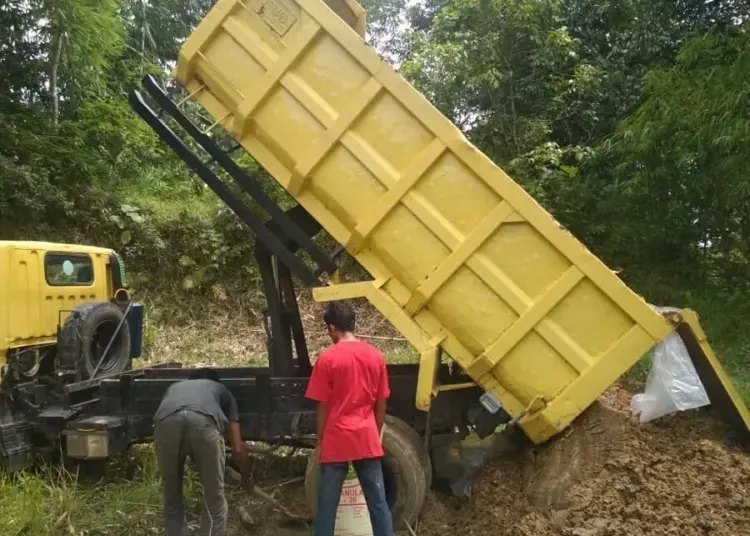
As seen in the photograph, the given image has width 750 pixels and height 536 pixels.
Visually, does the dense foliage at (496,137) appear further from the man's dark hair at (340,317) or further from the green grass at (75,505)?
the green grass at (75,505)

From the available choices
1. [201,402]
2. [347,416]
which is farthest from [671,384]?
[201,402]

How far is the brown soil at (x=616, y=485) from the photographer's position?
138 inches

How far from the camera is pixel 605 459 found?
373cm

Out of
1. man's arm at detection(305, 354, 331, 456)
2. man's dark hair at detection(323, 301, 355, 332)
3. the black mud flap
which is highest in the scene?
the black mud flap

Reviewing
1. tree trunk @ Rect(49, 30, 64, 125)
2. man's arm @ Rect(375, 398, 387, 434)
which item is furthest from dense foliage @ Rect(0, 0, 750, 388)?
man's arm @ Rect(375, 398, 387, 434)

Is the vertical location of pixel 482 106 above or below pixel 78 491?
above

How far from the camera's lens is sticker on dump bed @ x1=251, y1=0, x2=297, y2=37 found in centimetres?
411

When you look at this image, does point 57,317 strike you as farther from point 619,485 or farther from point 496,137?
point 496,137

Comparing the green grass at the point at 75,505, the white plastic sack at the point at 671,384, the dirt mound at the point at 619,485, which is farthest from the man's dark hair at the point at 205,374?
the white plastic sack at the point at 671,384

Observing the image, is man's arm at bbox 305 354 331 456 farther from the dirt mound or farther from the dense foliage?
the dense foliage

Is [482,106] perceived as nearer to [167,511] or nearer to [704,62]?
[704,62]

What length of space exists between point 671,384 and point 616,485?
701 millimetres

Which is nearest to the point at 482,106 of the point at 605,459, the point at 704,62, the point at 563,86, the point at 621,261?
the point at 563,86

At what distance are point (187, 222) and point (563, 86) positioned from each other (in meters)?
7.21
